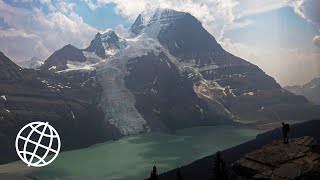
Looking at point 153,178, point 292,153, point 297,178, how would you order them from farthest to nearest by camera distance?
point 153,178
point 292,153
point 297,178

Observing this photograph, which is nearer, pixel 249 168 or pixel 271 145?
pixel 249 168

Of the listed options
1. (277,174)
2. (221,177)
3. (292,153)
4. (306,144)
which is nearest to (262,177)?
(277,174)

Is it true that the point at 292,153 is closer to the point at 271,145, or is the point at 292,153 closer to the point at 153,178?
the point at 271,145

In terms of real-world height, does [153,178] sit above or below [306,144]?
below

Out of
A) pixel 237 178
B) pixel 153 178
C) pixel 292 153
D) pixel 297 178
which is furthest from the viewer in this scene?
pixel 153 178

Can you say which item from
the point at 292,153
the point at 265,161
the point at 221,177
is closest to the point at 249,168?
the point at 265,161

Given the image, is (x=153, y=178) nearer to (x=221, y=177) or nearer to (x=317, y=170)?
(x=221, y=177)
